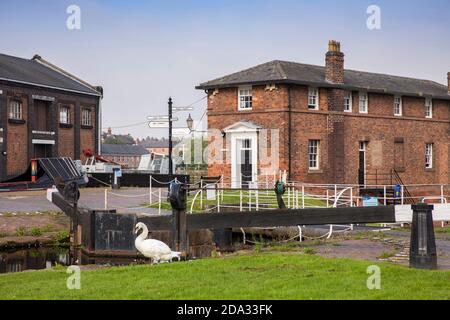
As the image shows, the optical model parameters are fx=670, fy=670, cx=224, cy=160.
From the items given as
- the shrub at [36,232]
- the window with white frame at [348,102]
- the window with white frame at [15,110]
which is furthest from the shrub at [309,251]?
the window with white frame at [15,110]

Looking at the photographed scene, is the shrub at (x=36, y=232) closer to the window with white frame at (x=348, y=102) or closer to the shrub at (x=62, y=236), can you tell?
the shrub at (x=62, y=236)

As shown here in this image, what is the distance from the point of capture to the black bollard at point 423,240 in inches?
424

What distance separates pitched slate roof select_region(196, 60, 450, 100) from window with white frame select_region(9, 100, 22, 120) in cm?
1425

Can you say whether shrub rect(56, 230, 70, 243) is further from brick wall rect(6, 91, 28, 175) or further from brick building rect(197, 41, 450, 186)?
brick wall rect(6, 91, 28, 175)

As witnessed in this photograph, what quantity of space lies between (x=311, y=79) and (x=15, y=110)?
20.2m

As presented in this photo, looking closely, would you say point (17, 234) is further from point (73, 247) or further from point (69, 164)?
point (69, 164)

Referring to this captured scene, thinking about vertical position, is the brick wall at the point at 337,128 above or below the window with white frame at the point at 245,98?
below

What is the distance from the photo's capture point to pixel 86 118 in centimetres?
5041

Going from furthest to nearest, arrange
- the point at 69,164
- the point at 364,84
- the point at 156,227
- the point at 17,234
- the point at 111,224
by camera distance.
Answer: the point at 69,164 → the point at 364,84 → the point at 17,234 → the point at 111,224 → the point at 156,227

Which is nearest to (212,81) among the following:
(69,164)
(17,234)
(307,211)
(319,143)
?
(319,143)

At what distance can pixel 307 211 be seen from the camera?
13.1 metres

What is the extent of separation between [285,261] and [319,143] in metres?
22.8

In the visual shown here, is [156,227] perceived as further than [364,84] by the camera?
No

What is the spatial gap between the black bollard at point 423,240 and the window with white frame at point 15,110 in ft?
117
